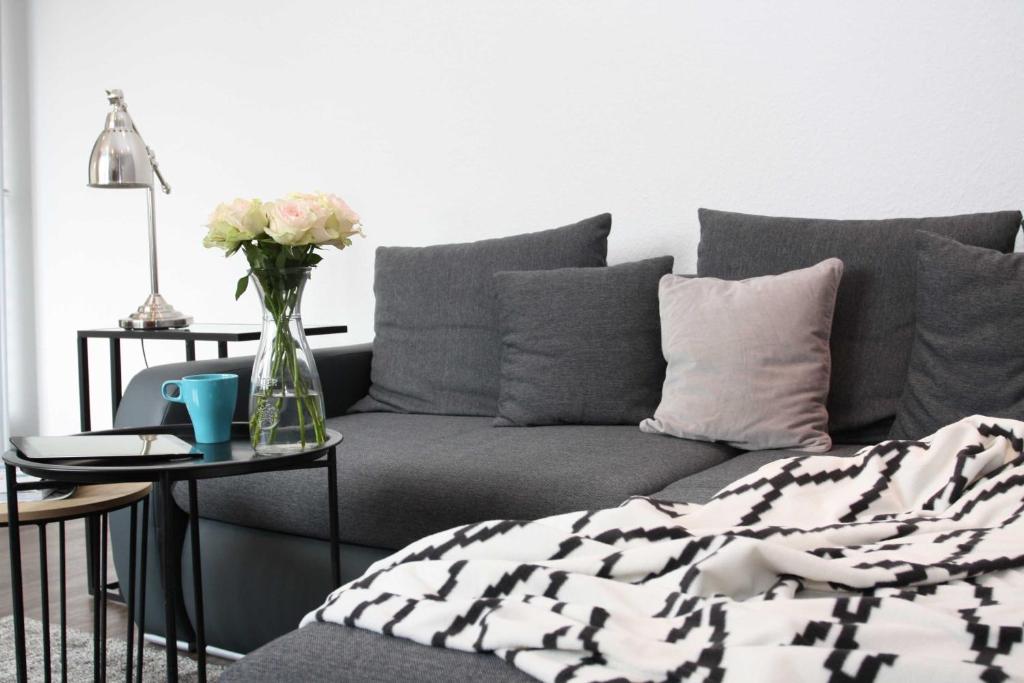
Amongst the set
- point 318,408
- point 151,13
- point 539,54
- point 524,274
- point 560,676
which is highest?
point 151,13

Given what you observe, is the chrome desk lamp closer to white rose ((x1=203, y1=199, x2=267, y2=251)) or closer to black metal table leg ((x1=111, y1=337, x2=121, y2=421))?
black metal table leg ((x1=111, y1=337, x2=121, y2=421))

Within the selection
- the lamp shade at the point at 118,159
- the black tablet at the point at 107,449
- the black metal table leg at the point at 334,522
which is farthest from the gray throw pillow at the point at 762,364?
the lamp shade at the point at 118,159

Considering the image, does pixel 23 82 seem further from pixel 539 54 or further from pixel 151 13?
pixel 539 54

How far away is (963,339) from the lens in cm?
187

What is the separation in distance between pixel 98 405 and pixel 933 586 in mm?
3725

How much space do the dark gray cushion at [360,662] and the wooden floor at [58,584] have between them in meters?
1.25

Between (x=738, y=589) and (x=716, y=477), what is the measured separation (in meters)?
0.76

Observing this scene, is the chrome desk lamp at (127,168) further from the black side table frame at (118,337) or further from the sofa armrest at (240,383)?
the sofa armrest at (240,383)

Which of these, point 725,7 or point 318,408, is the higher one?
point 725,7

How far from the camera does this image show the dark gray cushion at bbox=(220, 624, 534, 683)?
3.11 feet

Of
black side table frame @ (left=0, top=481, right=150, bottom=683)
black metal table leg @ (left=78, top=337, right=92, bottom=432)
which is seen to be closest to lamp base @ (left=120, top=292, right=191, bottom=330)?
black metal table leg @ (left=78, top=337, right=92, bottom=432)

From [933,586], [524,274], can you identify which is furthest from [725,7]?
[933,586]

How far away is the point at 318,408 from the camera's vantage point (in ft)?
5.52

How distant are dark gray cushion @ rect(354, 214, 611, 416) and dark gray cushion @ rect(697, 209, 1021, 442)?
1.80ft
